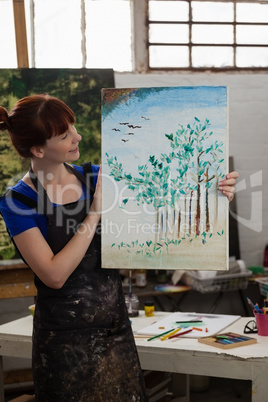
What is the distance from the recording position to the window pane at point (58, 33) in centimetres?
404

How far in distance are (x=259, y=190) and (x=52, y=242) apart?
3125 mm

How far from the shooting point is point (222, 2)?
4.34 meters

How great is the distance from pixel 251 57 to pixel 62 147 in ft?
10.7

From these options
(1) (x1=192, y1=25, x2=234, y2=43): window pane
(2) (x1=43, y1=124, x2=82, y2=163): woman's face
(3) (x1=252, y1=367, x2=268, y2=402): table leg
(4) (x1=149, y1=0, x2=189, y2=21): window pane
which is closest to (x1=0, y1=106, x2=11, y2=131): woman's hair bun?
→ (2) (x1=43, y1=124, x2=82, y2=163): woman's face

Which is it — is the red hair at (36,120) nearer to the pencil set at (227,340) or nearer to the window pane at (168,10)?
the pencil set at (227,340)

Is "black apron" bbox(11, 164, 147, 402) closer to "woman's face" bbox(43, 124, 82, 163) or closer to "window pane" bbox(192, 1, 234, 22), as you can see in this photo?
"woman's face" bbox(43, 124, 82, 163)

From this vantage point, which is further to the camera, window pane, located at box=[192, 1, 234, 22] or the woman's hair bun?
window pane, located at box=[192, 1, 234, 22]

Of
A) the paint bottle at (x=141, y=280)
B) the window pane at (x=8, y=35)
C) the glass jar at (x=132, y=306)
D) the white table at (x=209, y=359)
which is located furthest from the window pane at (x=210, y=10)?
the white table at (x=209, y=359)

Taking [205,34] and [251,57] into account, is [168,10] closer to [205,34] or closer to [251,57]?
[205,34]

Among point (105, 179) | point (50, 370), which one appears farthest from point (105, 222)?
point (50, 370)

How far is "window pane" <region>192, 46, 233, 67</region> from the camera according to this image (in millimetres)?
4352

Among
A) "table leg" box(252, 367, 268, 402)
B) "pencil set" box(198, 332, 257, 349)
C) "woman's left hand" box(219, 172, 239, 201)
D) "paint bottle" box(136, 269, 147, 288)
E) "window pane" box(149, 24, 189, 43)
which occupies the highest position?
"window pane" box(149, 24, 189, 43)

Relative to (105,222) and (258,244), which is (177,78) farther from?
(105,222)

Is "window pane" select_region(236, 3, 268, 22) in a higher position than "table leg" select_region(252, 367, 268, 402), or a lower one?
higher
